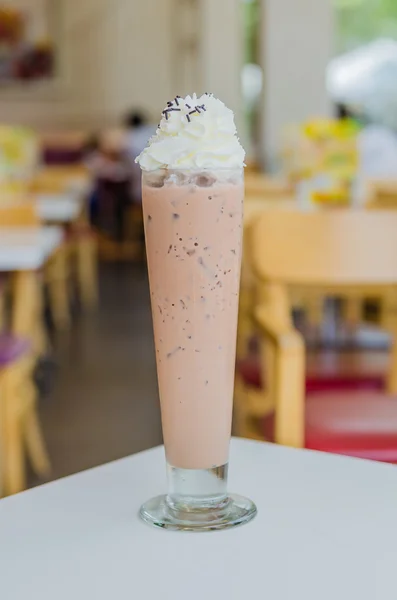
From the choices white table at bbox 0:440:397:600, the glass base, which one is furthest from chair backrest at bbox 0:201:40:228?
the glass base

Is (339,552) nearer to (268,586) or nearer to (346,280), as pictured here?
(268,586)

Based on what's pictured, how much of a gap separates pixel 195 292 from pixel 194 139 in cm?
13

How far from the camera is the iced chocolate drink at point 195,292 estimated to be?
80cm

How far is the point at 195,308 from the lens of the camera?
0.82 m

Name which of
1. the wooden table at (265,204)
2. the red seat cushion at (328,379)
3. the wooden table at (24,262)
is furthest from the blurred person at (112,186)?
the red seat cushion at (328,379)

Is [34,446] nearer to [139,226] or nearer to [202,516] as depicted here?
[202,516]

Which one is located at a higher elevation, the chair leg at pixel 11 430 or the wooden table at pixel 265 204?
the wooden table at pixel 265 204

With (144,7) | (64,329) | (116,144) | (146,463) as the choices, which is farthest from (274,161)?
(146,463)

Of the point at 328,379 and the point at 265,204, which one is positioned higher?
the point at 265,204

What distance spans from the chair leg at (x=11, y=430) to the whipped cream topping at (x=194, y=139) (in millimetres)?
1717

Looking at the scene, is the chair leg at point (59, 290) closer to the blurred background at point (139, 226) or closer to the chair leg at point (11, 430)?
the blurred background at point (139, 226)

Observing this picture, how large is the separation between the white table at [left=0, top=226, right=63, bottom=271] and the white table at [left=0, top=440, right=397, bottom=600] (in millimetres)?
1580

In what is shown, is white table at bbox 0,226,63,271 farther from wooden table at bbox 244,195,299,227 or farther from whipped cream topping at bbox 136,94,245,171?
whipped cream topping at bbox 136,94,245,171

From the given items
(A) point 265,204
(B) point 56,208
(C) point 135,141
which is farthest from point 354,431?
(C) point 135,141
